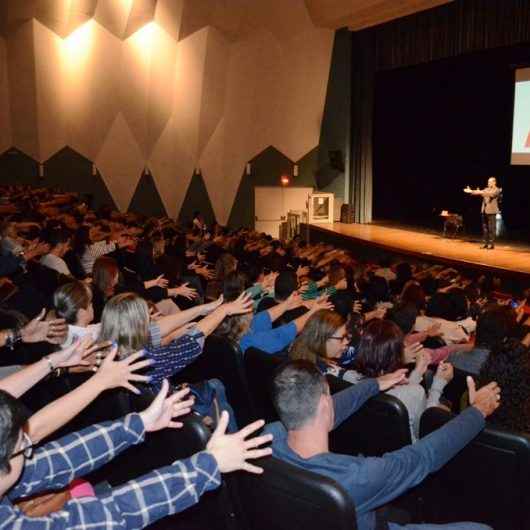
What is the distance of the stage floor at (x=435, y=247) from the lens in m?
8.98

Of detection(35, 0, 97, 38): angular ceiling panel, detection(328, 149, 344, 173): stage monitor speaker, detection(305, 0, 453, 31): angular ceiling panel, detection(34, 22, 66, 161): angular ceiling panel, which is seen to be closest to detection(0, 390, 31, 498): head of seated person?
detection(305, 0, 453, 31): angular ceiling panel

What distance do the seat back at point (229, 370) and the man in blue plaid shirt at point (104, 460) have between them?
1.29 metres

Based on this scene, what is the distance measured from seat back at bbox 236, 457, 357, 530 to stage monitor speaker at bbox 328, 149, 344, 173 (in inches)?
498

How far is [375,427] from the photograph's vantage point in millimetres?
2420

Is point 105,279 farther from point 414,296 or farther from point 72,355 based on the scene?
point 72,355

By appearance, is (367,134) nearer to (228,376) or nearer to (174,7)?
(174,7)

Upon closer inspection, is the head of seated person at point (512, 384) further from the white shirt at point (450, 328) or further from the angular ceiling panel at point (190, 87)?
the angular ceiling panel at point (190, 87)

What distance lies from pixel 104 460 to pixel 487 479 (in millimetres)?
1222

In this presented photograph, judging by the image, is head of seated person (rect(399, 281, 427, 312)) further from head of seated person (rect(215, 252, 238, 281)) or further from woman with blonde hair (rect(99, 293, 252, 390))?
woman with blonde hair (rect(99, 293, 252, 390))

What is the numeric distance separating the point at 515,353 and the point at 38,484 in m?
1.76

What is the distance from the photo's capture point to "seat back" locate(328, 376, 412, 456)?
92.4 inches

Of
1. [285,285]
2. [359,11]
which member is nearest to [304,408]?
[285,285]

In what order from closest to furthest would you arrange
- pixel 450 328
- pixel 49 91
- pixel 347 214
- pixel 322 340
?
1. pixel 322 340
2. pixel 450 328
3. pixel 49 91
4. pixel 347 214

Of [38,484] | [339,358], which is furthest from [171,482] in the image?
[339,358]
